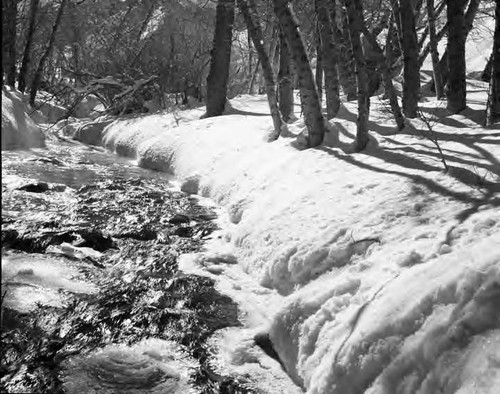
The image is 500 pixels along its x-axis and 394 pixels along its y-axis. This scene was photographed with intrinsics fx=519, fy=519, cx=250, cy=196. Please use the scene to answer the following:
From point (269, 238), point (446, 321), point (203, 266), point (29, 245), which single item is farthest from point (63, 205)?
point (446, 321)

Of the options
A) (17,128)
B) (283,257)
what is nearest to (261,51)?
(283,257)

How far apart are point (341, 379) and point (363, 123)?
17.2 feet

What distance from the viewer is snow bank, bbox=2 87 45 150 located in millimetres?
13078

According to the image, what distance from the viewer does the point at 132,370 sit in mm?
3861

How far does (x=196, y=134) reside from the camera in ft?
40.8

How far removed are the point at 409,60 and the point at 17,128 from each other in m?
10.1

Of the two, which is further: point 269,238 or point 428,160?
point 428,160

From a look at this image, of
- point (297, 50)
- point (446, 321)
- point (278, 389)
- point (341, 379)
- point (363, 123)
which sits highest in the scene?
point (297, 50)

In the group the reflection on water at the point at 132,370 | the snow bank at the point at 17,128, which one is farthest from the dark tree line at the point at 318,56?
the reflection on water at the point at 132,370

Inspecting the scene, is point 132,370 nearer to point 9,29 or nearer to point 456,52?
point 456,52

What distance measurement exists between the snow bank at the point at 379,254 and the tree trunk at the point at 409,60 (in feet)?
2.13

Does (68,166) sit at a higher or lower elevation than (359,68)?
lower

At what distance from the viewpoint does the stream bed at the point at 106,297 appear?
375 cm

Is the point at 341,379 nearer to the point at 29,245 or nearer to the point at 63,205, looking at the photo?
the point at 29,245
